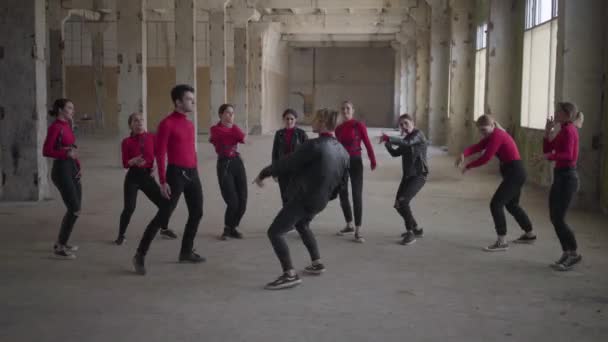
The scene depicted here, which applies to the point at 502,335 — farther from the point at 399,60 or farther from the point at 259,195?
the point at 399,60

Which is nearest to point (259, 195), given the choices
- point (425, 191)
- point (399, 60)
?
point (425, 191)

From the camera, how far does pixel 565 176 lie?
7.09m

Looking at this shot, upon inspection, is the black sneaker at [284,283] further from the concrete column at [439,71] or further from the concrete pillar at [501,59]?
the concrete column at [439,71]

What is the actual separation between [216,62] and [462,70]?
835cm

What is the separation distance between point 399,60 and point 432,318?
38.2 m

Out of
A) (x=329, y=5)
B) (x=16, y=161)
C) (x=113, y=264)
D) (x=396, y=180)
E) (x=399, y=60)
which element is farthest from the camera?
(x=399, y=60)

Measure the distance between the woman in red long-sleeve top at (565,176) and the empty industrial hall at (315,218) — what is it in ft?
0.07

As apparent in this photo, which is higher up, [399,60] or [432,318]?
[399,60]

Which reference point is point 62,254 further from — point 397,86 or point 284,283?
point 397,86

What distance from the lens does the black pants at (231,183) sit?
339 inches

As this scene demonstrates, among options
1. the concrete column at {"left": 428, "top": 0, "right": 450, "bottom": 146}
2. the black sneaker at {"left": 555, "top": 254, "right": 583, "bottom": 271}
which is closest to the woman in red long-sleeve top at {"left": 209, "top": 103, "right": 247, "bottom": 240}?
the black sneaker at {"left": 555, "top": 254, "right": 583, "bottom": 271}

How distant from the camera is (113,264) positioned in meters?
7.25

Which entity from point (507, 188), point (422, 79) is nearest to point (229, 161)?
point (507, 188)

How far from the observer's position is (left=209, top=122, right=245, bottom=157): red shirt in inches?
336
